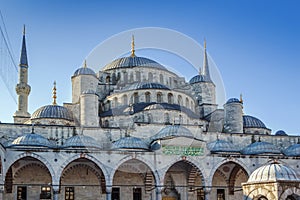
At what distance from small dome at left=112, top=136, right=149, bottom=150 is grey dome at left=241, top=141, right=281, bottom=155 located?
17.9 ft

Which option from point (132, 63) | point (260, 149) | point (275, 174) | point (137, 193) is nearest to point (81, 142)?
point (137, 193)

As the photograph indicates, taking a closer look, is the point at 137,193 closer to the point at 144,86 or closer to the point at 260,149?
the point at 144,86

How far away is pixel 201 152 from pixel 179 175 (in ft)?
8.41

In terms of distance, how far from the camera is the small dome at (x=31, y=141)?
2219 cm

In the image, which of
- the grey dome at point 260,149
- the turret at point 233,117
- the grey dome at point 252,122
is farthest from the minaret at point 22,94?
the grey dome at point 252,122

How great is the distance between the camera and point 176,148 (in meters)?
23.4

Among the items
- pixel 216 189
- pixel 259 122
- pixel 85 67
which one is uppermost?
pixel 85 67

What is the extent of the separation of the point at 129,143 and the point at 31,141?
4.48m

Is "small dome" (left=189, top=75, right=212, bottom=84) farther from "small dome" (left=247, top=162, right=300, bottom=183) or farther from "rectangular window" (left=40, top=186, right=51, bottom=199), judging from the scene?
"small dome" (left=247, top=162, right=300, bottom=183)

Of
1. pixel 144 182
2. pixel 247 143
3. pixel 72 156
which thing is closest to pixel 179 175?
pixel 144 182

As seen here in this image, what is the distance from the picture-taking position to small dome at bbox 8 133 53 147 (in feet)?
72.8

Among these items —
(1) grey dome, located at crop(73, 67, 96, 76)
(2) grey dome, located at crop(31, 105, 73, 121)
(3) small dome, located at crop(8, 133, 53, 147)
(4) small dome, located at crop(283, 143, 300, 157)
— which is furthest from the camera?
(1) grey dome, located at crop(73, 67, 96, 76)

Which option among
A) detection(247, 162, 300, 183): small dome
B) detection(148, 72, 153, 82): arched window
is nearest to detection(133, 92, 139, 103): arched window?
detection(148, 72, 153, 82): arched window

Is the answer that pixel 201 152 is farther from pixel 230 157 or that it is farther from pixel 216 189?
pixel 216 189
